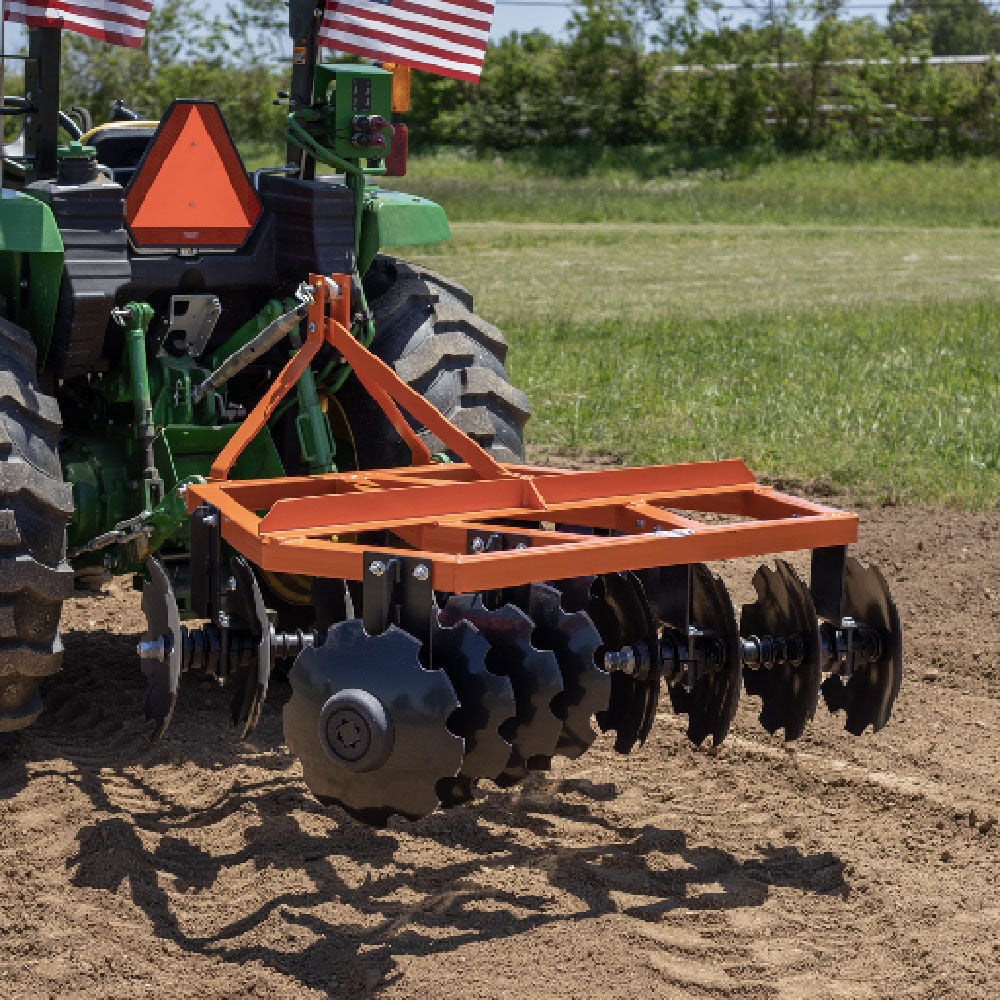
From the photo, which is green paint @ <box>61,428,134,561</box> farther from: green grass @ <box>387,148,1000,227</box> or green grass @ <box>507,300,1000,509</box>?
green grass @ <box>387,148,1000,227</box>

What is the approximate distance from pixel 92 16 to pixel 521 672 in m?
2.43

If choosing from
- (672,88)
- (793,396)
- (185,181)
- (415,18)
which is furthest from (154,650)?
(672,88)

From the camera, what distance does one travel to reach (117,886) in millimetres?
4082

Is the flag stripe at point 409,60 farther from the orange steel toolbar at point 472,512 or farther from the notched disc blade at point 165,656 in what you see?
the notched disc blade at point 165,656

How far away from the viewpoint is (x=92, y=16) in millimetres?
5055

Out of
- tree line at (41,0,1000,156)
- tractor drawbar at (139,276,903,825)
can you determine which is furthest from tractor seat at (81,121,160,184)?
tree line at (41,0,1000,156)

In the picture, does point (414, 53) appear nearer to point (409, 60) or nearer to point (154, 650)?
point (409, 60)

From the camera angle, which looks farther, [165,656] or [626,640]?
[626,640]

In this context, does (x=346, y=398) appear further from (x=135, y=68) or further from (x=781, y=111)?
(x=135, y=68)

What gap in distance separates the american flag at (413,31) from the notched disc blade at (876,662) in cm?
197

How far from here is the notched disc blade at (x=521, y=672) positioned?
3893 millimetres

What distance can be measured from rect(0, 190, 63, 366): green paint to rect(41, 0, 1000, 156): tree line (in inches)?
1170

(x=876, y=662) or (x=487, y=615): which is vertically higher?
(x=487, y=615)

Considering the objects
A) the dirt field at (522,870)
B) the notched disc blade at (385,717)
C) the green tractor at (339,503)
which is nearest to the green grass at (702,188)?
the green tractor at (339,503)
